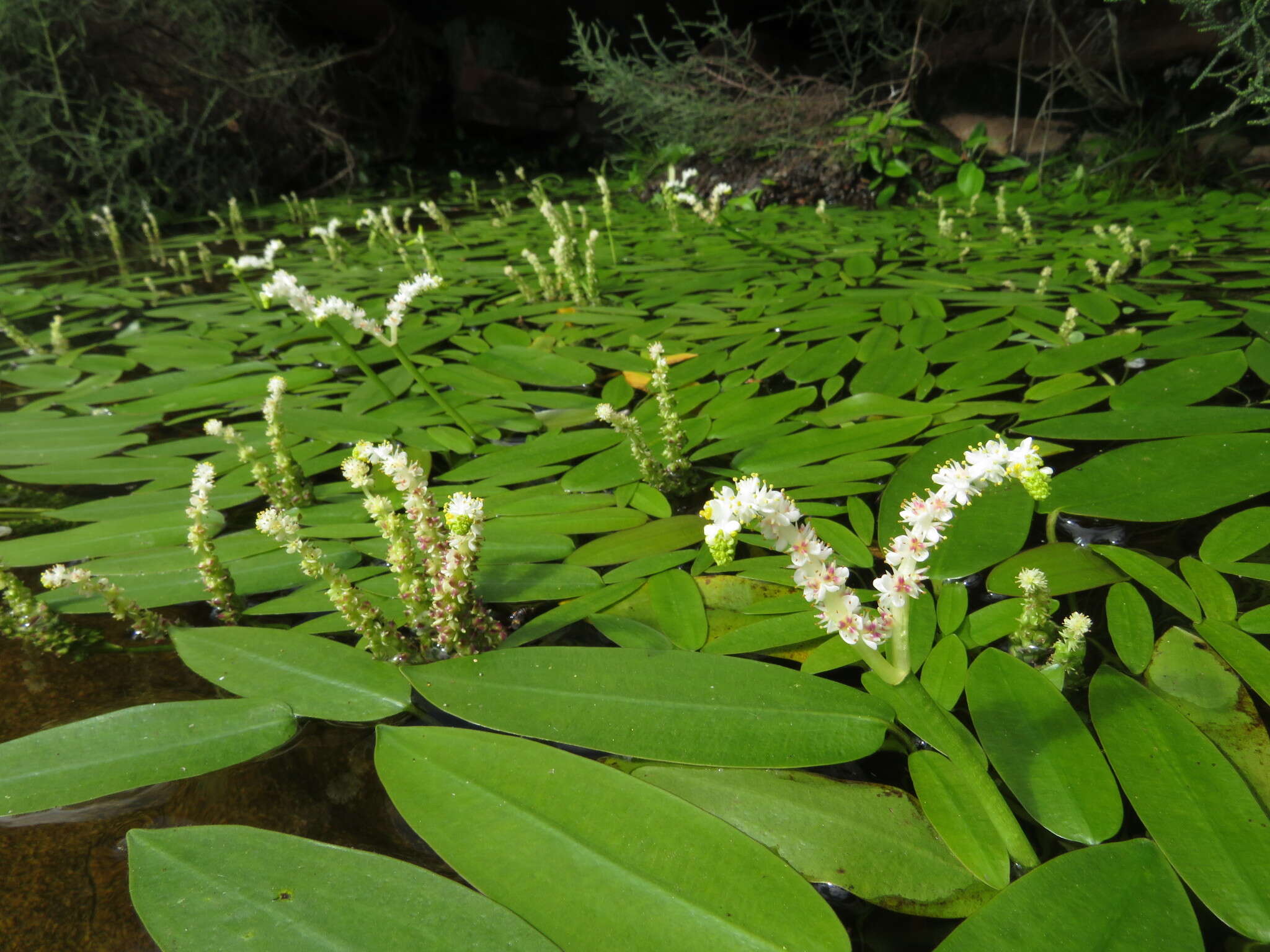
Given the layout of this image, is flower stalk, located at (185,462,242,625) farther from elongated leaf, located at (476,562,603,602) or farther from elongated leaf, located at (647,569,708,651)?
elongated leaf, located at (647,569,708,651)

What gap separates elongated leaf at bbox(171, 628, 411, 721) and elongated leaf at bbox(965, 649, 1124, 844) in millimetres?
638

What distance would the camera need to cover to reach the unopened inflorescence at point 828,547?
0.67 m

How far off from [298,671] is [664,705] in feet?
1.52

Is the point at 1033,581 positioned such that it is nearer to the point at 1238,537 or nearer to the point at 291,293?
the point at 1238,537

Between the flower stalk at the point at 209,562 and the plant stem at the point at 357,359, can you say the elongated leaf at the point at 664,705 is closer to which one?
the flower stalk at the point at 209,562

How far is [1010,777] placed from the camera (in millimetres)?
750

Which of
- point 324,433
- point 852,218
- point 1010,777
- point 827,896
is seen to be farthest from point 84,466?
point 852,218

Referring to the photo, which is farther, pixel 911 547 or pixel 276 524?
pixel 276 524

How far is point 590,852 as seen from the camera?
2.36ft

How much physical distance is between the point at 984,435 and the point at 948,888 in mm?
850

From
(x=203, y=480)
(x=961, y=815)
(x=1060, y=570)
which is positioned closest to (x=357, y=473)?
(x=203, y=480)

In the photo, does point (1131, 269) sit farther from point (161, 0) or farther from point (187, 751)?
point (161, 0)

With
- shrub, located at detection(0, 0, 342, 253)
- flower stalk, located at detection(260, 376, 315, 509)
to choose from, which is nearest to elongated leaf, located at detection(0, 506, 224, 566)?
flower stalk, located at detection(260, 376, 315, 509)

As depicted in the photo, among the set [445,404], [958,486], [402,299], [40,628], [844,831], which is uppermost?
[402,299]
